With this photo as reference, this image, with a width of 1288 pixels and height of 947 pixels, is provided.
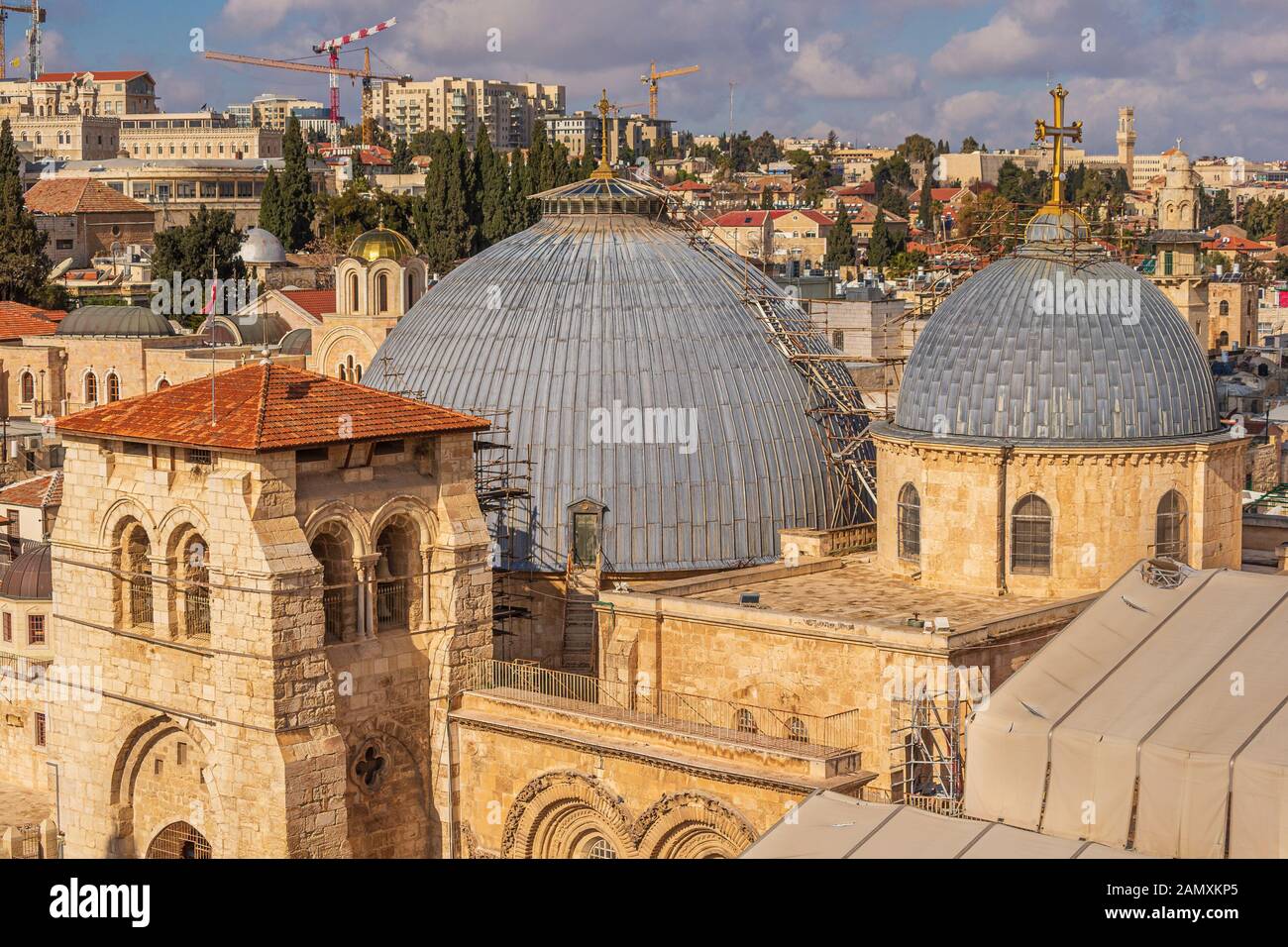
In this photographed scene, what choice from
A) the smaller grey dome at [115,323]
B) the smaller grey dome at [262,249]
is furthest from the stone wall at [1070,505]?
the smaller grey dome at [262,249]

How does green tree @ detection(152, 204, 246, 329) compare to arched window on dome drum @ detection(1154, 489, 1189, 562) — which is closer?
arched window on dome drum @ detection(1154, 489, 1189, 562)

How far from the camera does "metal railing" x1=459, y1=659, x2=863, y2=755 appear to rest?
39.1m

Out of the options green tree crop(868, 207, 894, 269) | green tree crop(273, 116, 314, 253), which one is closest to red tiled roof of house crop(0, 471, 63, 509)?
green tree crop(273, 116, 314, 253)

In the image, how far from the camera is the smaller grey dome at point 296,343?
89.3m

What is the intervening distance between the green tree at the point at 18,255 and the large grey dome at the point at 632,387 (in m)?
77.3

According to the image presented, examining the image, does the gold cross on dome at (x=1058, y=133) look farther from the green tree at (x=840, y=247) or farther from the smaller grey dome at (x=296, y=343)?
the green tree at (x=840, y=247)

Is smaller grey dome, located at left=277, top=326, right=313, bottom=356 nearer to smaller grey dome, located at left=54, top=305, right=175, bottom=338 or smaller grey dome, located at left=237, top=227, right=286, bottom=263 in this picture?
smaller grey dome, located at left=54, top=305, right=175, bottom=338

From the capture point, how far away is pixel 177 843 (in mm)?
41500

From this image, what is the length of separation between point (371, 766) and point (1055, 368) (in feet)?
49.6

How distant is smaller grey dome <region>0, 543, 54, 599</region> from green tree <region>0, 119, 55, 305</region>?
72.3 meters

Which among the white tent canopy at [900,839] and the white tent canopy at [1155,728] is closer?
the white tent canopy at [900,839]

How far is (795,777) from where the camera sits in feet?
119
